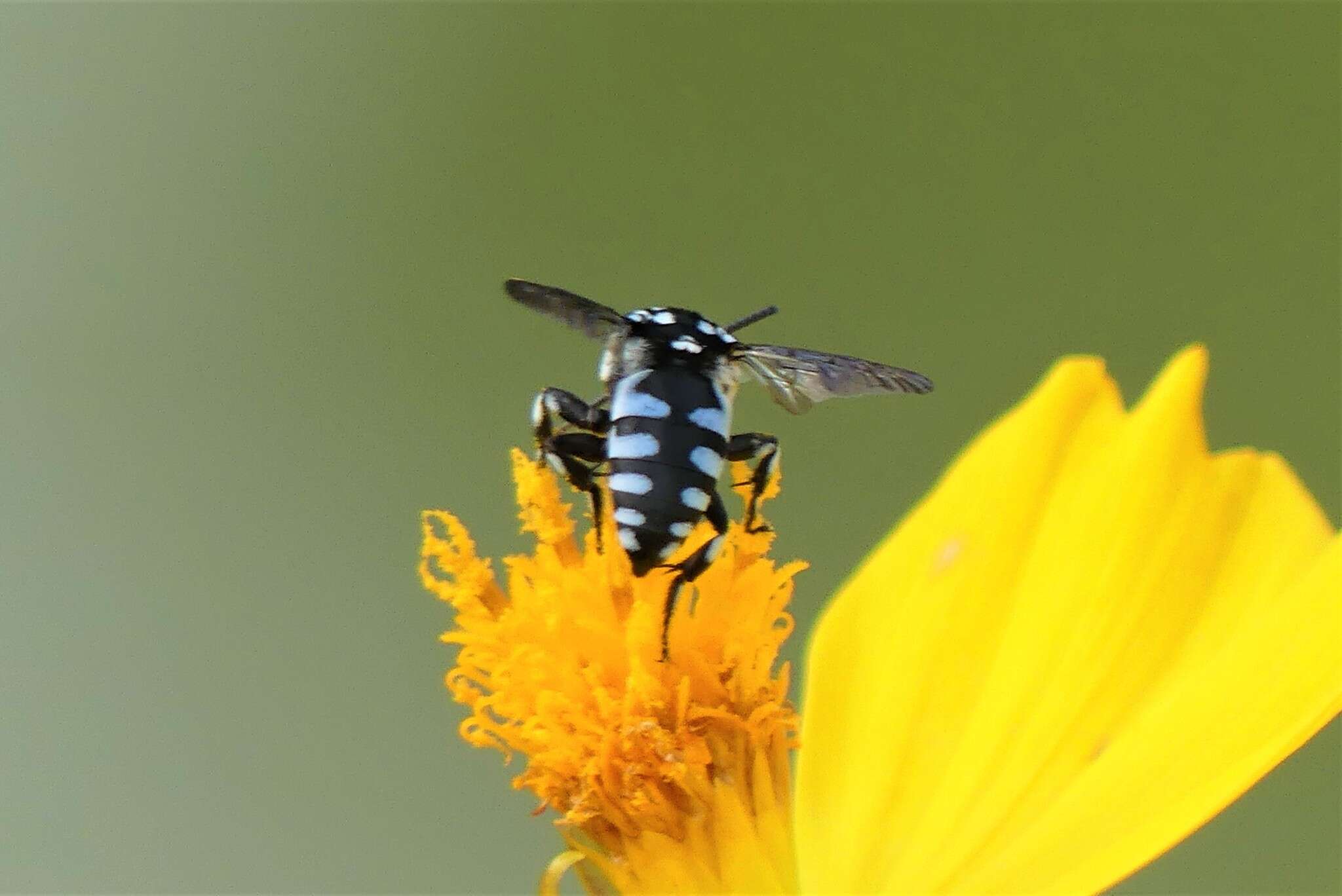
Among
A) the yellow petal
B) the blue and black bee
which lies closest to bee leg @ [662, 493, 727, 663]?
the blue and black bee

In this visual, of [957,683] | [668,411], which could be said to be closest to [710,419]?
[668,411]

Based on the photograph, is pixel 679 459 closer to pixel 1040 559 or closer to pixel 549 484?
pixel 549 484

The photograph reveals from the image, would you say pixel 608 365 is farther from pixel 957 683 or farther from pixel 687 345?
pixel 957 683

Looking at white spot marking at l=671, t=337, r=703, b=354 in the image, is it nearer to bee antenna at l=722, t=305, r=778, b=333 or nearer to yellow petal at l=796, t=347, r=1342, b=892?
bee antenna at l=722, t=305, r=778, b=333

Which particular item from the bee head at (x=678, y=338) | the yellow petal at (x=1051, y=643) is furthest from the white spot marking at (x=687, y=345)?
the yellow petal at (x=1051, y=643)

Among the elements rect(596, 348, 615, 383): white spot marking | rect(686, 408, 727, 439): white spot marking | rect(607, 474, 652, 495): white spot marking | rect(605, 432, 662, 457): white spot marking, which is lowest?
rect(607, 474, 652, 495): white spot marking

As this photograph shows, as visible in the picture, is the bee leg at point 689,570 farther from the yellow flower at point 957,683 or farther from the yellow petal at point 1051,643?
the yellow petal at point 1051,643

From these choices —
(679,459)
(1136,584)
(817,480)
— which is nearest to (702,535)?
(679,459)
